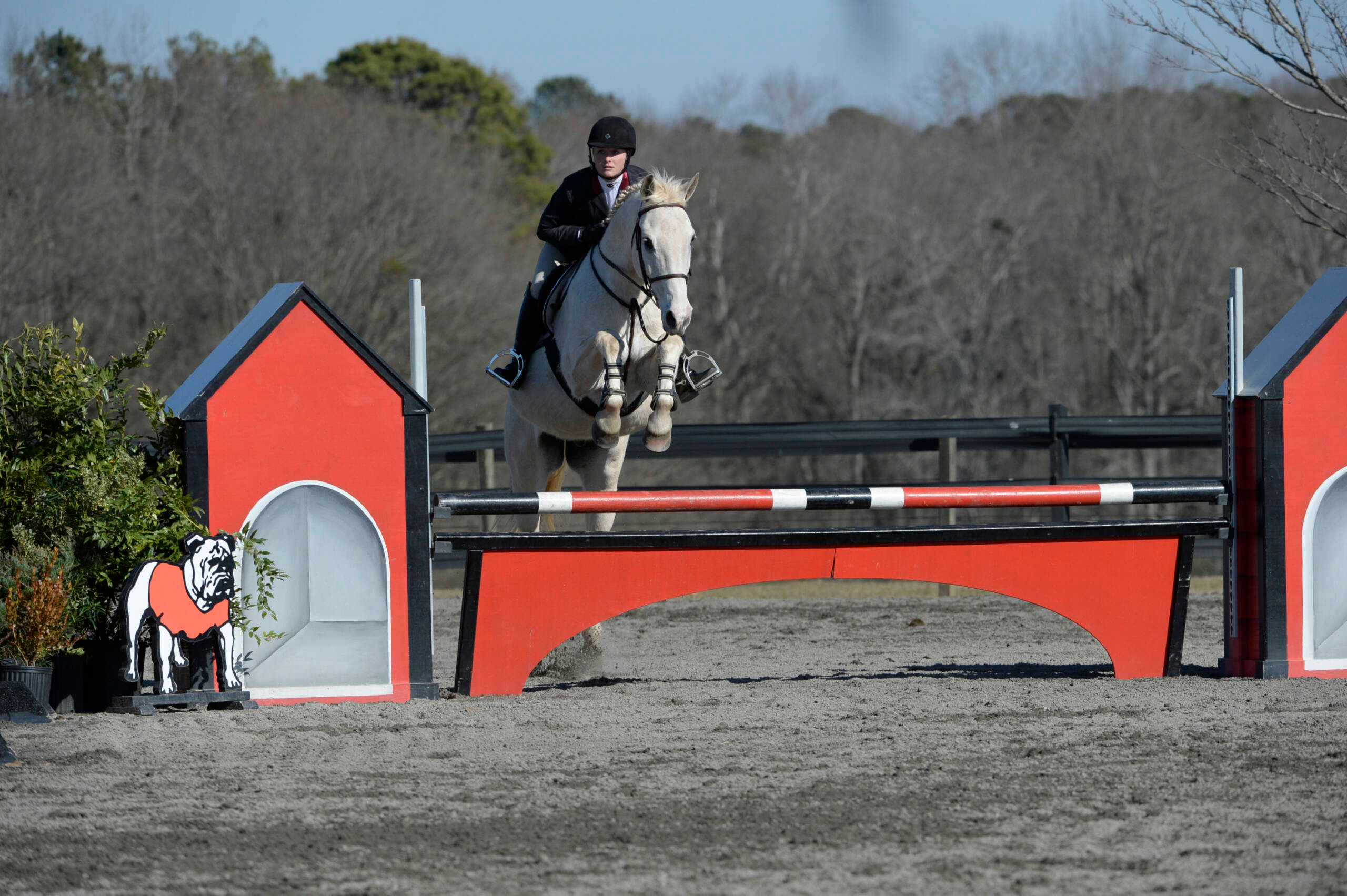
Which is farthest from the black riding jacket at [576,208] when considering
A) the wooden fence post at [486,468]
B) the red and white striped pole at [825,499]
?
the wooden fence post at [486,468]

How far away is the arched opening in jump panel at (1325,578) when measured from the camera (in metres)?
5.00

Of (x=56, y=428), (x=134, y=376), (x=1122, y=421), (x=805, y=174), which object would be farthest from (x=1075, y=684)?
(x=805, y=174)

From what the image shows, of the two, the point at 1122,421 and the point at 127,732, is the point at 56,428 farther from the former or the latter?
the point at 1122,421

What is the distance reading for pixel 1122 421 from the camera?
30.2ft

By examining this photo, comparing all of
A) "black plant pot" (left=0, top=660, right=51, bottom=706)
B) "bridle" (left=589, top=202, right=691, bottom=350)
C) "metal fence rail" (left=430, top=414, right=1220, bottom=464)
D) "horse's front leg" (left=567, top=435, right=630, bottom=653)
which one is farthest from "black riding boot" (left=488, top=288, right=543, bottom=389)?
"metal fence rail" (left=430, top=414, right=1220, bottom=464)

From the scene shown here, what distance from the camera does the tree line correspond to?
2452 centimetres

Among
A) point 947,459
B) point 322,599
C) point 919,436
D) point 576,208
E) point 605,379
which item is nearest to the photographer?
point 322,599

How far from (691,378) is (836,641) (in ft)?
5.71

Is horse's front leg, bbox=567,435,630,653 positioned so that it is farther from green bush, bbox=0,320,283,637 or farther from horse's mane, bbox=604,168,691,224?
green bush, bbox=0,320,283,637

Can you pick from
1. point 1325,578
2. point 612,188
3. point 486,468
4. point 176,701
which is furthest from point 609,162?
point 486,468

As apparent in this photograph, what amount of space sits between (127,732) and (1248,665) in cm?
390

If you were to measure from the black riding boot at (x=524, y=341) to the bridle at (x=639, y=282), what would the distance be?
1.95 feet

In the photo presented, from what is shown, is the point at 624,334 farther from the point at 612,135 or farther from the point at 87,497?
the point at 87,497

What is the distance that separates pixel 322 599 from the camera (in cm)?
457
